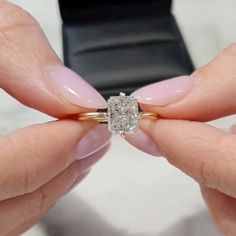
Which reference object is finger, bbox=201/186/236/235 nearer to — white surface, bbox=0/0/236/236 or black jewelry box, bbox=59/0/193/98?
white surface, bbox=0/0/236/236

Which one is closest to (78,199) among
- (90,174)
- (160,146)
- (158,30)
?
(90,174)

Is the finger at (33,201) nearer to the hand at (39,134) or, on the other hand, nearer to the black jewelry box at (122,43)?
the hand at (39,134)

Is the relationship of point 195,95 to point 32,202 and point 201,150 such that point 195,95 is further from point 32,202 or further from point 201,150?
point 32,202

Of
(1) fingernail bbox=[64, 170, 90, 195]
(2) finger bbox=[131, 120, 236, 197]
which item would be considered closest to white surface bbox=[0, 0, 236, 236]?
(1) fingernail bbox=[64, 170, 90, 195]

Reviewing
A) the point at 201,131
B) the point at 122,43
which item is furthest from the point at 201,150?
the point at 122,43

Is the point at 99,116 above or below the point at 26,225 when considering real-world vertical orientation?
above

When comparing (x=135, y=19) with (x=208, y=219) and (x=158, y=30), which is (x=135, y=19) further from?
(x=208, y=219)

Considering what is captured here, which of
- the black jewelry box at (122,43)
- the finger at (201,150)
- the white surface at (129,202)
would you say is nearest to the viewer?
the finger at (201,150)

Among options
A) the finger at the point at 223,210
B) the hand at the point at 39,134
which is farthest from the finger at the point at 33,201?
the finger at the point at 223,210
